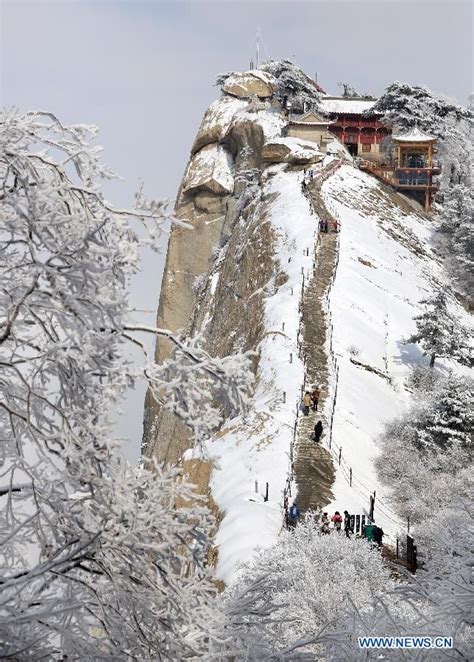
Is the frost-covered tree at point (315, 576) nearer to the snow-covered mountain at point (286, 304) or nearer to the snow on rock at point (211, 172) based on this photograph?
the snow-covered mountain at point (286, 304)

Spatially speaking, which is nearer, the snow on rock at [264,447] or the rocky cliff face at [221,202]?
the snow on rock at [264,447]

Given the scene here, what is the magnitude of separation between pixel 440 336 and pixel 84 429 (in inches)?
1164

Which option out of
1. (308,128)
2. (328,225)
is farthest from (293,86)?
(328,225)

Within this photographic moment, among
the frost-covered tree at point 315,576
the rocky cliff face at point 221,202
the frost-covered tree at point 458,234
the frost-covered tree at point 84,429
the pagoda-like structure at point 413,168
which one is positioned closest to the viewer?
the frost-covered tree at point 84,429

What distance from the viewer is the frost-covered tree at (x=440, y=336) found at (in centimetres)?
3281

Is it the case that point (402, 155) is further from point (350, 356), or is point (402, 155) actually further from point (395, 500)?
point (395, 500)

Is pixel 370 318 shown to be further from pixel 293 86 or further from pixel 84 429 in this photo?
pixel 293 86

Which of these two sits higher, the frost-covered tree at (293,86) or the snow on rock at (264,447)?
the frost-covered tree at (293,86)

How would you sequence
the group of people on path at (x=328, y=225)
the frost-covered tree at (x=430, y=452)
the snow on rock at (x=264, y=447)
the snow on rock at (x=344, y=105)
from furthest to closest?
the snow on rock at (x=344, y=105) → the group of people on path at (x=328, y=225) → the frost-covered tree at (x=430, y=452) → the snow on rock at (x=264, y=447)

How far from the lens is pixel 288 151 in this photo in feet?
198

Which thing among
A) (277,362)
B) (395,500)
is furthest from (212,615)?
(277,362)

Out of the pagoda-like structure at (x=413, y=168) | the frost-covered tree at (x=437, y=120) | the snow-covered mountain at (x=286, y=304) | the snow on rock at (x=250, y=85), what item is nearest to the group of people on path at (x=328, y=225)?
the snow-covered mountain at (x=286, y=304)

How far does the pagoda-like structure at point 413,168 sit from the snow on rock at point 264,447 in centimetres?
2655

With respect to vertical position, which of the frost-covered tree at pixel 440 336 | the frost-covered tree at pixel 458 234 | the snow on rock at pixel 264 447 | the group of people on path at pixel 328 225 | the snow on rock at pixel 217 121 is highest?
the snow on rock at pixel 217 121
